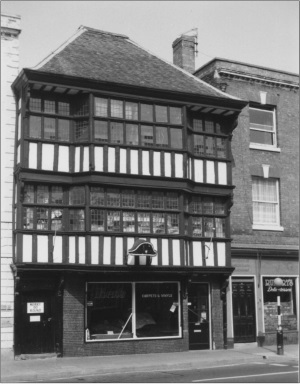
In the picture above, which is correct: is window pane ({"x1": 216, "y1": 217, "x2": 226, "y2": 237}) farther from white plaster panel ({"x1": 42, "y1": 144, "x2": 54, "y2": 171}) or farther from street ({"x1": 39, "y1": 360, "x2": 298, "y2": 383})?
white plaster panel ({"x1": 42, "y1": 144, "x2": 54, "y2": 171})

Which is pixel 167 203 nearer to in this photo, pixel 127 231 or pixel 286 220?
pixel 127 231

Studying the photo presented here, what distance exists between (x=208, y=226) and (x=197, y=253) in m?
1.18

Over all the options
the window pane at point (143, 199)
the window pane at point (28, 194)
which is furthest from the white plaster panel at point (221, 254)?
the window pane at point (28, 194)

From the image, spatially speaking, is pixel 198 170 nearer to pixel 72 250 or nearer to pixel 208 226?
pixel 208 226

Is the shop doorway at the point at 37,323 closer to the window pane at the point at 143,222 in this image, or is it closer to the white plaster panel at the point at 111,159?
the window pane at the point at 143,222

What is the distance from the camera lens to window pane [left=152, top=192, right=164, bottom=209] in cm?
2008

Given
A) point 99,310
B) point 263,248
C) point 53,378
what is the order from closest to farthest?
point 53,378 → point 99,310 → point 263,248

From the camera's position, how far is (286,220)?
23.8 m

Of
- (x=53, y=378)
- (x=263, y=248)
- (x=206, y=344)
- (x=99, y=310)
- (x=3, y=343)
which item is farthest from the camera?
(x=263, y=248)

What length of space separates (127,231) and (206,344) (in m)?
5.27

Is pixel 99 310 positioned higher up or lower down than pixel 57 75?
lower down

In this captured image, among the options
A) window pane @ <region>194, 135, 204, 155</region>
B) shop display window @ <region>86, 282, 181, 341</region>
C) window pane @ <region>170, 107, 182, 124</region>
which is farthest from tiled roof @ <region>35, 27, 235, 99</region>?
shop display window @ <region>86, 282, 181, 341</region>

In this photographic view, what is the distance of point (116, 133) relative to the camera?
64.5 ft

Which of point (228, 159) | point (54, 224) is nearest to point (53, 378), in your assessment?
point (54, 224)
